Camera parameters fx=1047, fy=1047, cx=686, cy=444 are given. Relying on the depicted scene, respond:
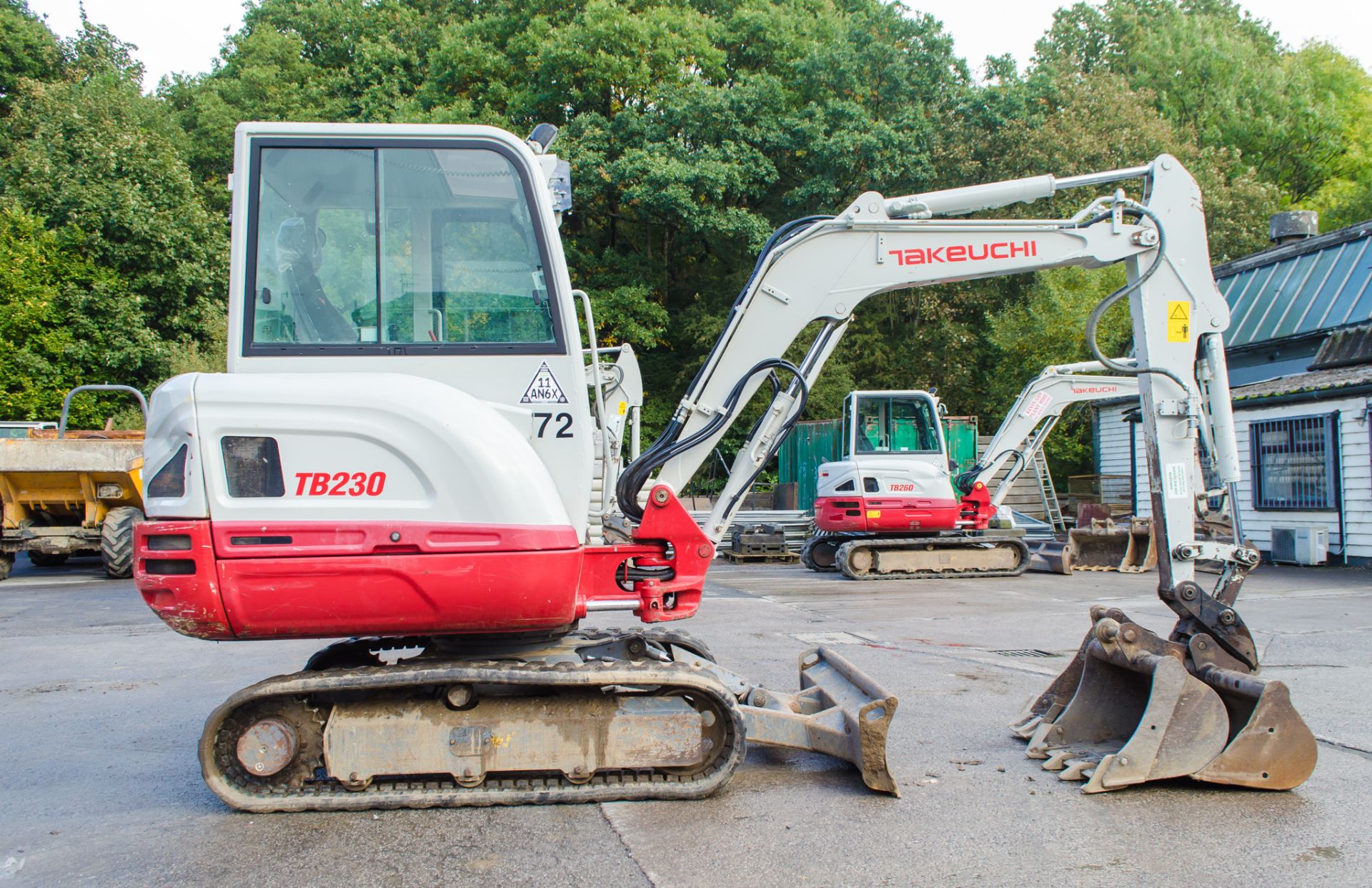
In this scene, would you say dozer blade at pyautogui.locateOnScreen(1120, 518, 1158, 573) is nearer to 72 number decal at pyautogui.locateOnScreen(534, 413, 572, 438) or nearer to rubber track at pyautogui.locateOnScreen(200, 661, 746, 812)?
rubber track at pyautogui.locateOnScreen(200, 661, 746, 812)

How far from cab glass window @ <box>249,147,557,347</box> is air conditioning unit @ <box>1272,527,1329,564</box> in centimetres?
1633

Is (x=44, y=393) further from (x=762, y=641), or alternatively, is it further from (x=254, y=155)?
(x=254, y=155)

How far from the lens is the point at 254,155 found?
477 cm

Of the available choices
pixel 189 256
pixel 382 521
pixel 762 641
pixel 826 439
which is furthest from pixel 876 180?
pixel 382 521

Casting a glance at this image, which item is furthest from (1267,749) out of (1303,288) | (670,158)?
(670,158)

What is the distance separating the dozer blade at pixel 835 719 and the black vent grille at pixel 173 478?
108 inches

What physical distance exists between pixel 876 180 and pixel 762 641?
21956mm

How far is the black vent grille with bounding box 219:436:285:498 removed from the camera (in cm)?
440

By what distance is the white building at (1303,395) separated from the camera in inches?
659

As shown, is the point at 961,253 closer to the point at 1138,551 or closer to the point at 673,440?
the point at 673,440

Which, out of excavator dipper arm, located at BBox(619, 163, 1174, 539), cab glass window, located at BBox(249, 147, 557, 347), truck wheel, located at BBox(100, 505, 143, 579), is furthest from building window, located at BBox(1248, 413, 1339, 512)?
truck wheel, located at BBox(100, 505, 143, 579)

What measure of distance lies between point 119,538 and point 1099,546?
15.1 metres

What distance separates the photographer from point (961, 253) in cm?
606

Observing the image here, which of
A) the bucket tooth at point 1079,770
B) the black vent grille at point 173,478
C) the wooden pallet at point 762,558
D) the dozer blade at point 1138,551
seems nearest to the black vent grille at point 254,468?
Answer: the black vent grille at point 173,478
